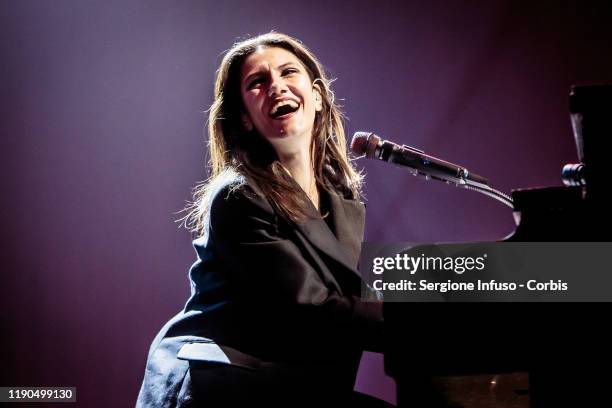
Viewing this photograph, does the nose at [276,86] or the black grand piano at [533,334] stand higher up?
the nose at [276,86]

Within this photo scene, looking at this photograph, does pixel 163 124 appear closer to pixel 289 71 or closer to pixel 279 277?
pixel 289 71

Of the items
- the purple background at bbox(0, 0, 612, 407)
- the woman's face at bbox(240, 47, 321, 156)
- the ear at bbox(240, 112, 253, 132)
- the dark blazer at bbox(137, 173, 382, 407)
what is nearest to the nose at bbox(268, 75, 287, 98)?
the woman's face at bbox(240, 47, 321, 156)

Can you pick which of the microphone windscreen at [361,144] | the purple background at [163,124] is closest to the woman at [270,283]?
the microphone windscreen at [361,144]

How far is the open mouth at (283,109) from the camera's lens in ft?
4.75

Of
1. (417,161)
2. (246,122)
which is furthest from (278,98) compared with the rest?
(417,161)

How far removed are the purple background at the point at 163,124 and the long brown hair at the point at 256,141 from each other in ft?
1.33

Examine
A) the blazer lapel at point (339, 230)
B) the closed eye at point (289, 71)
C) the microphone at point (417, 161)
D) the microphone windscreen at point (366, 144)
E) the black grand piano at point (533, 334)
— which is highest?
the closed eye at point (289, 71)

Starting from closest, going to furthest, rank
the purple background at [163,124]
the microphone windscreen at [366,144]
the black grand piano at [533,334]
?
1. the black grand piano at [533,334]
2. the microphone windscreen at [366,144]
3. the purple background at [163,124]

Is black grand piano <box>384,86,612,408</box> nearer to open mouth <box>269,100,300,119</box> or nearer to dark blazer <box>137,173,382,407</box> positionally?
dark blazer <box>137,173,382,407</box>

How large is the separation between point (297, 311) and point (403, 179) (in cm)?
105

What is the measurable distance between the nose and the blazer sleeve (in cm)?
31

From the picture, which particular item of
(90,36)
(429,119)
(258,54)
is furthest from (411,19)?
(90,36)

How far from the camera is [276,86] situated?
146 cm

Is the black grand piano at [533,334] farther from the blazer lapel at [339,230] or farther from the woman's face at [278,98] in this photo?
the woman's face at [278,98]
